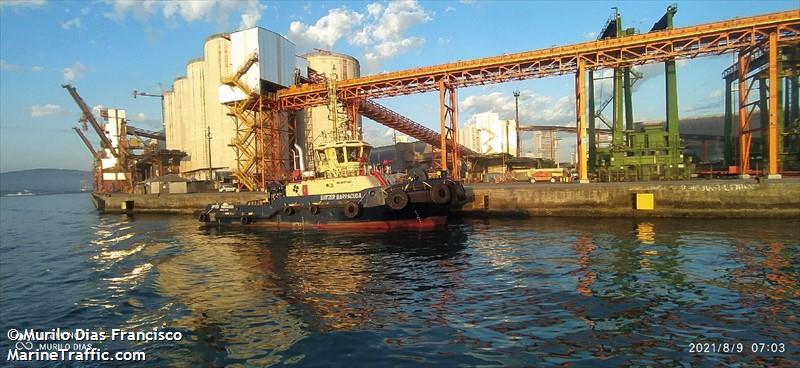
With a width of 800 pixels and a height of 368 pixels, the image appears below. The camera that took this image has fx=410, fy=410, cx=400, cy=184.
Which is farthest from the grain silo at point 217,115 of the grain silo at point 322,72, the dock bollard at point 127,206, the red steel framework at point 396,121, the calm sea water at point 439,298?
the calm sea water at point 439,298

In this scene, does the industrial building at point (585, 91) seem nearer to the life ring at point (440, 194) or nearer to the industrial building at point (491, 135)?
the life ring at point (440, 194)

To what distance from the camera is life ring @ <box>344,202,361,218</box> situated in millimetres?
21125

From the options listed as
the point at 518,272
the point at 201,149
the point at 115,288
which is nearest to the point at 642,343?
the point at 518,272

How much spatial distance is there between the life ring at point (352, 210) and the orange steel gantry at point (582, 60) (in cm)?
1611

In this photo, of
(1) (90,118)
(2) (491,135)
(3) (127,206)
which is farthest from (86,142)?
(2) (491,135)

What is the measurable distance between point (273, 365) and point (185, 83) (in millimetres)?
77144

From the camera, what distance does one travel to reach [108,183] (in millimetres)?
79562

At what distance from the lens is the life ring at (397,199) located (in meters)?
20.4

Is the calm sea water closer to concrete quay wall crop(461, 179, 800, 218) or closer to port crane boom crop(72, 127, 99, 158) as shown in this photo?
concrete quay wall crop(461, 179, 800, 218)

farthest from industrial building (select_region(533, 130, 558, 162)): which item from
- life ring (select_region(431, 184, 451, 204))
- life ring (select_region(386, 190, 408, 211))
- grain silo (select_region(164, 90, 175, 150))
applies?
life ring (select_region(386, 190, 408, 211))

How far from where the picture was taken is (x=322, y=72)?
63.8 m

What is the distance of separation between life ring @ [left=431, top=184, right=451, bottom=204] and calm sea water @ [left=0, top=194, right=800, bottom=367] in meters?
3.04

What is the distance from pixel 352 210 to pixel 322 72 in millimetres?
47462

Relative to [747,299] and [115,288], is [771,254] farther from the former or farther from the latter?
[115,288]
